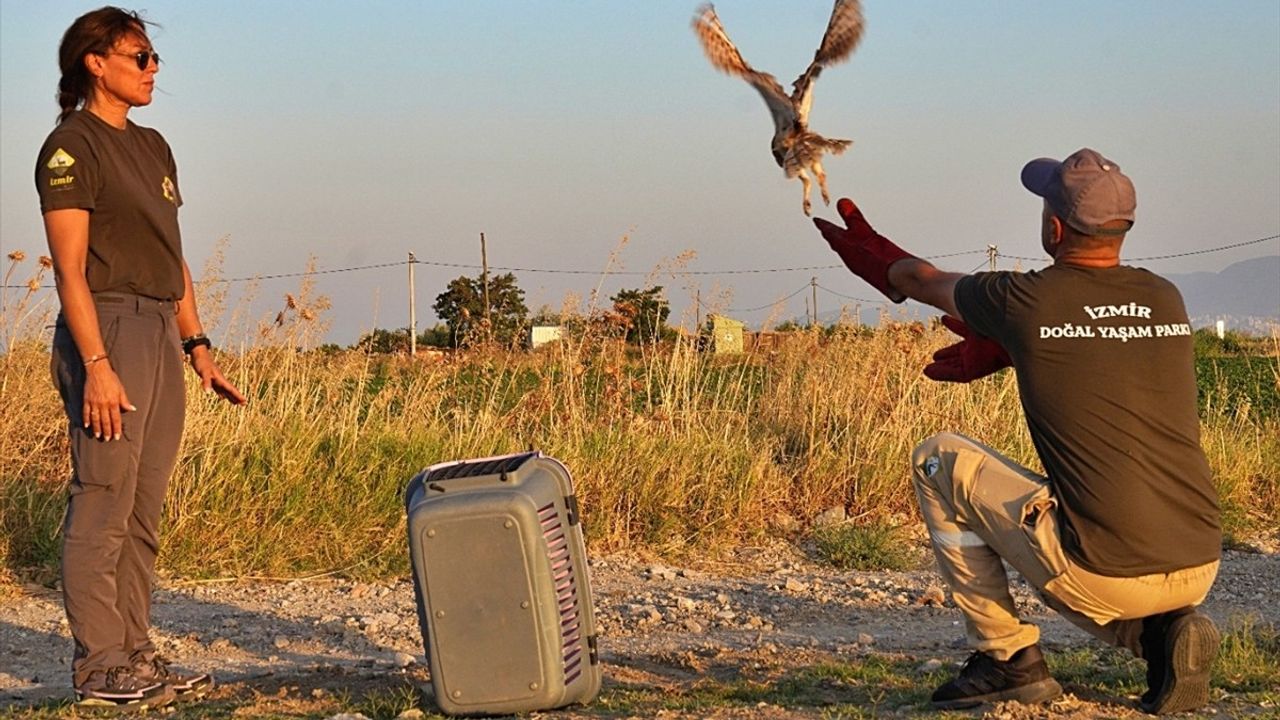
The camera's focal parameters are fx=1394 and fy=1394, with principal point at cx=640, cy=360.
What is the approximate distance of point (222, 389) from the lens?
16.2 ft

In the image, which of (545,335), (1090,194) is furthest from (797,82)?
(545,335)

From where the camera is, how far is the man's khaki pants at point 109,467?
14.4ft

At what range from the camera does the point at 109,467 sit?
4387mm

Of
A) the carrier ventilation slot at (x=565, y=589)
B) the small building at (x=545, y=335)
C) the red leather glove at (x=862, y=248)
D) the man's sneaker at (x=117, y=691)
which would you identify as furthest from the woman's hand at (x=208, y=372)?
the small building at (x=545, y=335)

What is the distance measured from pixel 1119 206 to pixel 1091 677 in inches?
64.8

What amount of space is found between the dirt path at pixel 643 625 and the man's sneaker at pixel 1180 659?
0.16 m

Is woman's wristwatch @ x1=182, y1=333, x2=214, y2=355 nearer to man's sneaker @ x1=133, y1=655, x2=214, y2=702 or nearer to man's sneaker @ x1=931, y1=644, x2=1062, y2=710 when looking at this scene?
man's sneaker @ x1=133, y1=655, x2=214, y2=702

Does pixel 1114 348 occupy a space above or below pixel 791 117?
below

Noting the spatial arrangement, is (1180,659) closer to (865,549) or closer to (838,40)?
(838,40)

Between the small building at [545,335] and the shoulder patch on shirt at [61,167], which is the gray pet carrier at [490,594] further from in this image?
the small building at [545,335]

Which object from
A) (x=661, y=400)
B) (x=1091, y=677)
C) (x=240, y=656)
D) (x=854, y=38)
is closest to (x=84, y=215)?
(x=240, y=656)

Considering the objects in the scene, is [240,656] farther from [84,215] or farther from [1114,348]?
[1114,348]

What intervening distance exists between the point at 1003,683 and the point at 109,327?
298 cm

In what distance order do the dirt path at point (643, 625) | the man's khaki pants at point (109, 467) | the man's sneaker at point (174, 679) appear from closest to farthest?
the man's khaki pants at point (109, 467) → the man's sneaker at point (174, 679) → the dirt path at point (643, 625)
